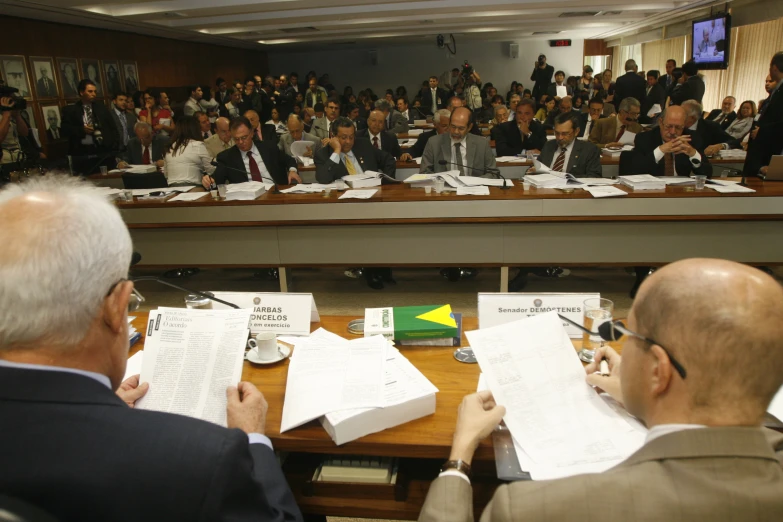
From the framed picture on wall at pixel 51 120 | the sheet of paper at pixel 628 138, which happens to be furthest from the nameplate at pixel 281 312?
the framed picture on wall at pixel 51 120

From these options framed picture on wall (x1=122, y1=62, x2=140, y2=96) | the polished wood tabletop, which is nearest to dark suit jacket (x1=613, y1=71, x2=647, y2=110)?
the polished wood tabletop

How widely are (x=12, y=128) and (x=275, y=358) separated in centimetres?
639

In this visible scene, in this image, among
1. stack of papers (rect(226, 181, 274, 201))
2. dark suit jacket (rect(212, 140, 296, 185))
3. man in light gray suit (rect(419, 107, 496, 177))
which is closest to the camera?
stack of papers (rect(226, 181, 274, 201))

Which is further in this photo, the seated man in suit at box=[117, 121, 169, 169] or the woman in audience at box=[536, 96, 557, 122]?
the woman in audience at box=[536, 96, 557, 122]

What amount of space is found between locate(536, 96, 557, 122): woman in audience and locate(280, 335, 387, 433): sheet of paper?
7695mm

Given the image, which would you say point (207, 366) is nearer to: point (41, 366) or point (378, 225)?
point (41, 366)

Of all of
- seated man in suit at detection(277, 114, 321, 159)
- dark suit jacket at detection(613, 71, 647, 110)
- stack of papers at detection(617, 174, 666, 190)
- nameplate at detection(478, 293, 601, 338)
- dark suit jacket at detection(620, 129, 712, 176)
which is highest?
dark suit jacket at detection(613, 71, 647, 110)

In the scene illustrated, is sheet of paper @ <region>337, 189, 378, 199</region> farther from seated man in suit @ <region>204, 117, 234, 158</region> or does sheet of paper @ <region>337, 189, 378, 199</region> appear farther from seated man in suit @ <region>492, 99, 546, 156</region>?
seated man in suit @ <region>492, 99, 546, 156</region>

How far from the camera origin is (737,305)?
73 centimetres

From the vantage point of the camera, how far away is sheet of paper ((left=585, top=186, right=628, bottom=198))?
10.6 ft

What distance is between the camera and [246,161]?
4.30m

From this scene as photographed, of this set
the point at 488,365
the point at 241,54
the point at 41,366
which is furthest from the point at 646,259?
the point at 241,54

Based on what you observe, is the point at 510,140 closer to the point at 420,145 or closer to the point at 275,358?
the point at 420,145

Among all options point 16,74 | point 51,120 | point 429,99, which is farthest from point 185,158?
point 429,99
